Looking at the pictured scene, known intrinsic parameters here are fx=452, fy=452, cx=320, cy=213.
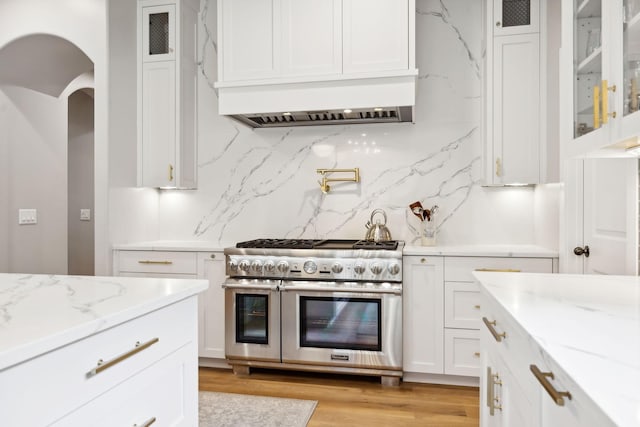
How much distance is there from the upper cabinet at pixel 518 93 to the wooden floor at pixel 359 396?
1.47m

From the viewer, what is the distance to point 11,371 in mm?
813

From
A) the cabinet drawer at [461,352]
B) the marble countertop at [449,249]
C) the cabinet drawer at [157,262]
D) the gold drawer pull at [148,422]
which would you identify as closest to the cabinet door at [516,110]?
the marble countertop at [449,249]

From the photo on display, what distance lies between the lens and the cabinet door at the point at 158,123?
3590mm

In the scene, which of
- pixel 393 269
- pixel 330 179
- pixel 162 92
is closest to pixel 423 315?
pixel 393 269

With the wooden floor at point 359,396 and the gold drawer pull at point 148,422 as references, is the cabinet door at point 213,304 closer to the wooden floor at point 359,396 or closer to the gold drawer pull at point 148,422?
the wooden floor at point 359,396

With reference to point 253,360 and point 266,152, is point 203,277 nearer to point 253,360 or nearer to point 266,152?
point 253,360

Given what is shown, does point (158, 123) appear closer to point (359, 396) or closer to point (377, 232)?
point (377, 232)

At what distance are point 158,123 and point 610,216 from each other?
3128 mm

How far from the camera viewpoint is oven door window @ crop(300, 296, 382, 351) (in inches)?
116

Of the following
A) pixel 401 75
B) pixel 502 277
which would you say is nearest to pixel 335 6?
pixel 401 75

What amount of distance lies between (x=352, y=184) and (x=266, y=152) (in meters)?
0.77

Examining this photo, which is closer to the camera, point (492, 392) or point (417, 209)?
point (492, 392)

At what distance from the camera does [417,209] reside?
11.3 feet

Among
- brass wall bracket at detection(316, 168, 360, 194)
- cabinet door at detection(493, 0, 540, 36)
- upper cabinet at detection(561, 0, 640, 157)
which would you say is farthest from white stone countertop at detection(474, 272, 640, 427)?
cabinet door at detection(493, 0, 540, 36)
